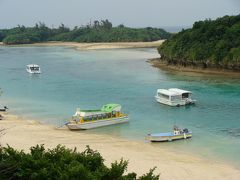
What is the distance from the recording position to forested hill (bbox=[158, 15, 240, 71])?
6794cm

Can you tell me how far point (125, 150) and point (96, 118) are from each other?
7.75 metres

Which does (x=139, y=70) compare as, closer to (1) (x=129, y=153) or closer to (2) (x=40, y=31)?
(1) (x=129, y=153)

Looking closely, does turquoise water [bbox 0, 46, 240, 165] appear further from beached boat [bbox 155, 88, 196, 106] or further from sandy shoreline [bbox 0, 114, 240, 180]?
sandy shoreline [bbox 0, 114, 240, 180]

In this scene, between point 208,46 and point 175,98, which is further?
point 208,46

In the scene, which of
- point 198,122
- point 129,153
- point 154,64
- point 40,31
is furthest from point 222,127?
point 40,31

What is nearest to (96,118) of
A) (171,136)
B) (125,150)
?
(171,136)

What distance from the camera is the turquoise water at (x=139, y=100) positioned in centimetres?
3145

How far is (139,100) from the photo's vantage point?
45.5m

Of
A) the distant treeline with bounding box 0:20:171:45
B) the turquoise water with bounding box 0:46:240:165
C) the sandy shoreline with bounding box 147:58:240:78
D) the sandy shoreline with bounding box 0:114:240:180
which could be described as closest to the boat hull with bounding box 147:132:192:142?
the turquoise water with bounding box 0:46:240:165

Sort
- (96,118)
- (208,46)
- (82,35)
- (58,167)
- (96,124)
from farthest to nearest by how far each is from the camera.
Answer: (82,35) → (208,46) → (96,118) → (96,124) → (58,167)

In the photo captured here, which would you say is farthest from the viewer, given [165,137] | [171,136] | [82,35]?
[82,35]

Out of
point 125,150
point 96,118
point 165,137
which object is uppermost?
point 96,118

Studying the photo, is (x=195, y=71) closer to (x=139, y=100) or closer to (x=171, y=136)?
(x=139, y=100)

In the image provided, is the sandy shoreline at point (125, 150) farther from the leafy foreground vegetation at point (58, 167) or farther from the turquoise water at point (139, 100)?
the leafy foreground vegetation at point (58, 167)
